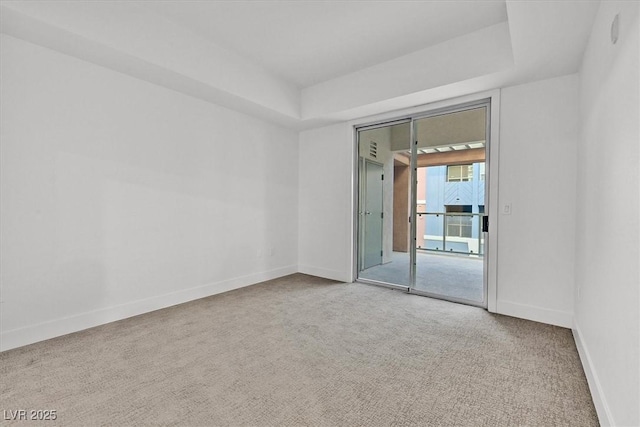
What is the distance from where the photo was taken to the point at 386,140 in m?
5.41

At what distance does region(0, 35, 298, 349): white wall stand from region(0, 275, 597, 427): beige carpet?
1.19 feet

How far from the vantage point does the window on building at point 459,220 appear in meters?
6.20

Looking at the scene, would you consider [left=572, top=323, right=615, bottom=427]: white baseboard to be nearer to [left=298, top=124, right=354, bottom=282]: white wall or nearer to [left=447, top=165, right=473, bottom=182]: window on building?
[left=298, top=124, right=354, bottom=282]: white wall

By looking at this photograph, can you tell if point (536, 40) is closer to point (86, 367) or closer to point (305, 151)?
point (305, 151)

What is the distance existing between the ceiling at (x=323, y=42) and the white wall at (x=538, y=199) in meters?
0.27

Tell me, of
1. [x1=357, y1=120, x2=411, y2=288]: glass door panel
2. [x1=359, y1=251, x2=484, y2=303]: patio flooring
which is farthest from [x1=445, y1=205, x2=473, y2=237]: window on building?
[x1=357, y1=120, x2=411, y2=288]: glass door panel

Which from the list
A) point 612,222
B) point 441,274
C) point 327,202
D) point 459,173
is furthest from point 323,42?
point 459,173

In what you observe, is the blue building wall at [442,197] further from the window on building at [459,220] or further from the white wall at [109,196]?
the white wall at [109,196]

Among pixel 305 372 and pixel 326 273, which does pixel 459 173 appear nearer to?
pixel 326 273

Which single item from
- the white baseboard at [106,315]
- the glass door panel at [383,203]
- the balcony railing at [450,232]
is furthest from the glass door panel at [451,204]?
the white baseboard at [106,315]

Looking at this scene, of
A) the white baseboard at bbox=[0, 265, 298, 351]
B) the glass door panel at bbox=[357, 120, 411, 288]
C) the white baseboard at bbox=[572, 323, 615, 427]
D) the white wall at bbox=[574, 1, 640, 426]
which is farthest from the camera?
the glass door panel at bbox=[357, 120, 411, 288]

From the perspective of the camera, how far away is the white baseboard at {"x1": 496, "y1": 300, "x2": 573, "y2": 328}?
9.10 feet

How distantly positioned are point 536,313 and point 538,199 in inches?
44.8

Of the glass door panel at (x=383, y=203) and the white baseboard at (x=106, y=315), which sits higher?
the glass door panel at (x=383, y=203)
